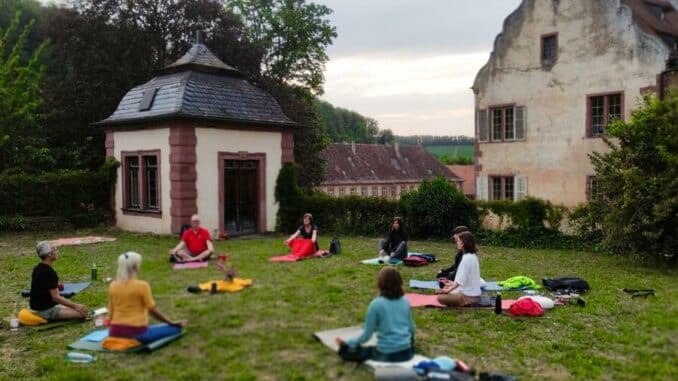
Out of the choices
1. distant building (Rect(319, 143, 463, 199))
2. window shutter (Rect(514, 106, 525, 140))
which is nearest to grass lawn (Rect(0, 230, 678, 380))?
window shutter (Rect(514, 106, 525, 140))

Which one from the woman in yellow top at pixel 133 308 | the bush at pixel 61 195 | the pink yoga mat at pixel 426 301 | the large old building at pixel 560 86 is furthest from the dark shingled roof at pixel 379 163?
the woman in yellow top at pixel 133 308

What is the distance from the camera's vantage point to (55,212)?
890 inches

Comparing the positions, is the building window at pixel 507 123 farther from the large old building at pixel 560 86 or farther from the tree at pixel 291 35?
the tree at pixel 291 35

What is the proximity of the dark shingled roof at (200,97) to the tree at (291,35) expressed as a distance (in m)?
13.2

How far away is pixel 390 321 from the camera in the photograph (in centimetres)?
640

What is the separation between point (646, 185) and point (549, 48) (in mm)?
13137

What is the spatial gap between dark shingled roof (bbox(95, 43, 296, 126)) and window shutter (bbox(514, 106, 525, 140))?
11.1 m

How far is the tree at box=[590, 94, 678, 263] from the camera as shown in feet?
45.9

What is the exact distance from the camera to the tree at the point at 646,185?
1398 cm

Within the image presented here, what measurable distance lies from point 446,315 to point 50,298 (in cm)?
604

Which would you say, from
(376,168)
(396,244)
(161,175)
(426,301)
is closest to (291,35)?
(161,175)

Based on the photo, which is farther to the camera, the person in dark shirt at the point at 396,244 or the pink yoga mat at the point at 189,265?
the person in dark shirt at the point at 396,244

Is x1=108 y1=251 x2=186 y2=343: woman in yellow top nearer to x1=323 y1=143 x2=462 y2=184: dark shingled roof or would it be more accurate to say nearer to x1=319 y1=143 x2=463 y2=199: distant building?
x1=319 y1=143 x2=463 y2=199: distant building

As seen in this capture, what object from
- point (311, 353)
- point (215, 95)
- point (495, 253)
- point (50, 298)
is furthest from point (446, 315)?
point (215, 95)
